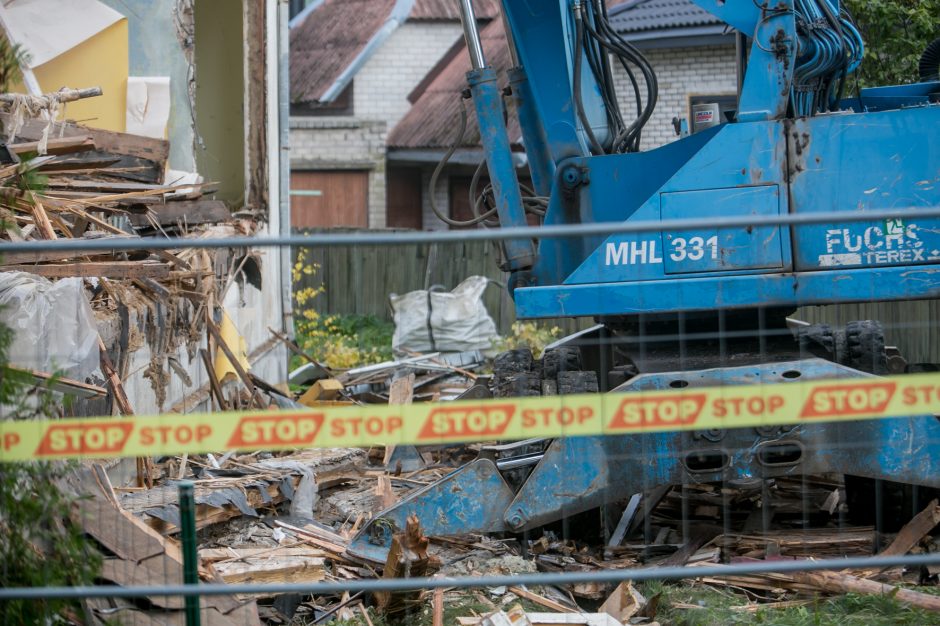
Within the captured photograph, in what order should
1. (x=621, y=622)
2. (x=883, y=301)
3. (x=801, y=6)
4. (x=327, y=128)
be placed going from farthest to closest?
(x=327, y=128) < (x=801, y=6) < (x=883, y=301) < (x=621, y=622)

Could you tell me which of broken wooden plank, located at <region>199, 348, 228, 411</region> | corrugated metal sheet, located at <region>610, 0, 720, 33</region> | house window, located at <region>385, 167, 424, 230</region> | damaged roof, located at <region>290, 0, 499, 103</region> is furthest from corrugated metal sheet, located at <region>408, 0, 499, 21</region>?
broken wooden plank, located at <region>199, 348, 228, 411</region>

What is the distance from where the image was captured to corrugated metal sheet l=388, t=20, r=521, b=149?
80.7 ft

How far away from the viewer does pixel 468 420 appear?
4.06 meters

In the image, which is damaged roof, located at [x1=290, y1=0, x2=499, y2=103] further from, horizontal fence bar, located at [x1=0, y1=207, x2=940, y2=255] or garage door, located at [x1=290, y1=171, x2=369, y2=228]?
horizontal fence bar, located at [x1=0, y1=207, x2=940, y2=255]

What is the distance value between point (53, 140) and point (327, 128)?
62.0 feet

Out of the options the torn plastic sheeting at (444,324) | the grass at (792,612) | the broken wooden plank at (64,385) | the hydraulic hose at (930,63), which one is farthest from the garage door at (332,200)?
the grass at (792,612)

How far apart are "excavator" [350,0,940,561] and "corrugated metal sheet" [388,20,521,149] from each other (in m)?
16.7

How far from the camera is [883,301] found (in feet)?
20.2

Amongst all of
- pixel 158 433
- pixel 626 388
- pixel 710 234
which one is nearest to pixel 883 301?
pixel 710 234

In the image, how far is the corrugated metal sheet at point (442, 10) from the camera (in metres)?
27.8

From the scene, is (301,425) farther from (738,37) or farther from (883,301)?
(738,37)

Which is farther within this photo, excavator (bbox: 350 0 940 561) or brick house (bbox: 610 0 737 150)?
brick house (bbox: 610 0 737 150)

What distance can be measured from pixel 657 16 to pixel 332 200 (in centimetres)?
1058

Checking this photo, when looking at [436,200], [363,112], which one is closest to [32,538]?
[436,200]
